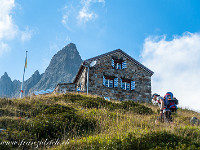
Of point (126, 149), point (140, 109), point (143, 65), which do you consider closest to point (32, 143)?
point (126, 149)

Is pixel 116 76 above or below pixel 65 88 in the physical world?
above

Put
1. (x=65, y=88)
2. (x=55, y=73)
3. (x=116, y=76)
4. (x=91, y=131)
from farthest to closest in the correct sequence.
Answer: (x=55, y=73), (x=65, y=88), (x=116, y=76), (x=91, y=131)

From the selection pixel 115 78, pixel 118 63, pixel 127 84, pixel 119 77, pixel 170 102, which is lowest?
pixel 170 102

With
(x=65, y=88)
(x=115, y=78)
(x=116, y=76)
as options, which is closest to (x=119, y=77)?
(x=116, y=76)

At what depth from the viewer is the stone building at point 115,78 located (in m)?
21.4

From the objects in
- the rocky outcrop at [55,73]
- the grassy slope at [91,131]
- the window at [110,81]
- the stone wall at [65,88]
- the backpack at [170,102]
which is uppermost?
the rocky outcrop at [55,73]

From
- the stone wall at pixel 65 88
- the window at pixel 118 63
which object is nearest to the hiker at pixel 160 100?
the window at pixel 118 63

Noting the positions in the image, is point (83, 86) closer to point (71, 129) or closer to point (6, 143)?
point (71, 129)

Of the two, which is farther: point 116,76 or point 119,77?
point 119,77

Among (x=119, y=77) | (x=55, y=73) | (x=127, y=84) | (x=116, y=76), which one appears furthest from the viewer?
(x=55, y=73)

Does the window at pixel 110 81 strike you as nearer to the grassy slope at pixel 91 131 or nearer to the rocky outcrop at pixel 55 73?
the grassy slope at pixel 91 131

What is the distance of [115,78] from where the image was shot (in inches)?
893

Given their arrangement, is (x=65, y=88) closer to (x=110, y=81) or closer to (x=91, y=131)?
(x=110, y=81)

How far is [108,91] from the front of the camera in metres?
21.8
